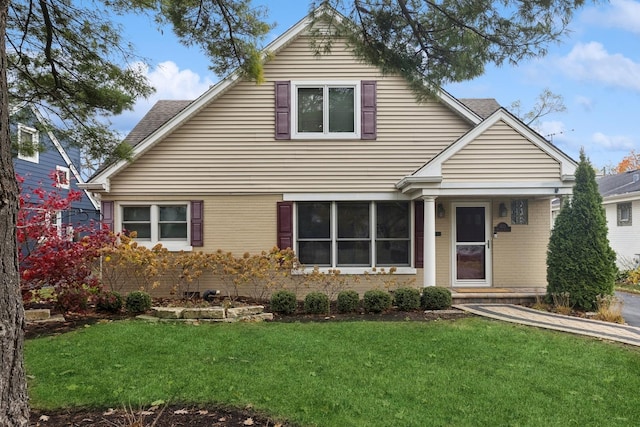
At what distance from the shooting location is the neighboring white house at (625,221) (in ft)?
57.3

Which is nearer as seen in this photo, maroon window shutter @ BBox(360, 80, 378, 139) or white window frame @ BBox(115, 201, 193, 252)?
white window frame @ BBox(115, 201, 193, 252)

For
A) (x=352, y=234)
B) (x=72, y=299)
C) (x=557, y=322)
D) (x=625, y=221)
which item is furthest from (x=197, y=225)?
(x=625, y=221)

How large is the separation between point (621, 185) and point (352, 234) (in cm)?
1767

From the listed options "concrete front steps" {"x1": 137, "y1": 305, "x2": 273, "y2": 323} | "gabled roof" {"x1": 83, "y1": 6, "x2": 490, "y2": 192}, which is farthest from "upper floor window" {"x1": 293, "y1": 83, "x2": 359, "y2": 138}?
"concrete front steps" {"x1": 137, "y1": 305, "x2": 273, "y2": 323}

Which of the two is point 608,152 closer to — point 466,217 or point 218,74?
point 466,217

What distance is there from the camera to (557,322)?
7191mm

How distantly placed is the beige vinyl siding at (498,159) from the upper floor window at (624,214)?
12665 millimetres

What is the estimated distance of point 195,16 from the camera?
6223mm

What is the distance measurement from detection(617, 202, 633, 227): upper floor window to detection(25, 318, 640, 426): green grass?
50.3ft

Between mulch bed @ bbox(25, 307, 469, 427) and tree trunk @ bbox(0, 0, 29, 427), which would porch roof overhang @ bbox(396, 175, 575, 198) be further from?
tree trunk @ bbox(0, 0, 29, 427)

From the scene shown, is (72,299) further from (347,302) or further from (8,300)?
(8,300)

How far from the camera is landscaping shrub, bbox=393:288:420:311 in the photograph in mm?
8125

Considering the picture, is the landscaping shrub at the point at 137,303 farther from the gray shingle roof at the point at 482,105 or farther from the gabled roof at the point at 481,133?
the gray shingle roof at the point at 482,105

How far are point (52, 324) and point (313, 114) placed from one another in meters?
6.46
